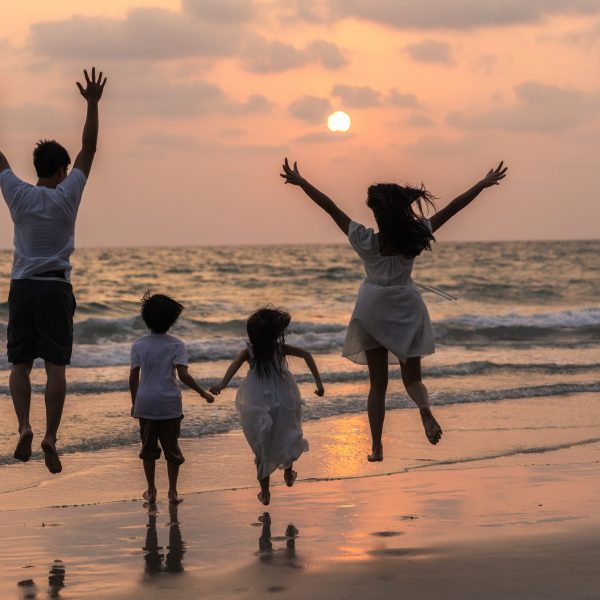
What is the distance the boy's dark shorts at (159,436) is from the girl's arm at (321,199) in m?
2.06

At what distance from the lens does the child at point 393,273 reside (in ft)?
24.5

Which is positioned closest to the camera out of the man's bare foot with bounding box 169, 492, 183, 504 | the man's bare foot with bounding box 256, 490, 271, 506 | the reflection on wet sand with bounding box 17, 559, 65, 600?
the reflection on wet sand with bounding box 17, 559, 65, 600

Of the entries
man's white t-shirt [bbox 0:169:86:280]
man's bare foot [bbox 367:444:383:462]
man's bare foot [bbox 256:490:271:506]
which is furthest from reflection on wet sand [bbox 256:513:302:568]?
man's white t-shirt [bbox 0:169:86:280]

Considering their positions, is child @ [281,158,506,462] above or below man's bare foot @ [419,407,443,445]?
above

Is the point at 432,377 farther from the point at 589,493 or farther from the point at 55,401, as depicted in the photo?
the point at 55,401

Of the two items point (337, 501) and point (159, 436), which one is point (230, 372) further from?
point (337, 501)

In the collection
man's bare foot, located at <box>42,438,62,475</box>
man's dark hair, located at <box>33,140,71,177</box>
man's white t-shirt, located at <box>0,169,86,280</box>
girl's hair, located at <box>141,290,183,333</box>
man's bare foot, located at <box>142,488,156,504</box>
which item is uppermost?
man's dark hair, located at <box>33,140,71,177</box>

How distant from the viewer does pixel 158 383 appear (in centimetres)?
827

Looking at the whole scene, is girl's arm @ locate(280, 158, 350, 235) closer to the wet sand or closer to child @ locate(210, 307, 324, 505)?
child @ locate(210, 307, 324, 505)

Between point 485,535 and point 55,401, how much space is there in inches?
111

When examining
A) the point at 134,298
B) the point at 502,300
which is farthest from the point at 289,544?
the point at 502,300

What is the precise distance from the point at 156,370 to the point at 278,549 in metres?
1.98

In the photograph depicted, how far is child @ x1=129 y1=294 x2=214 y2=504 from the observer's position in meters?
8.13

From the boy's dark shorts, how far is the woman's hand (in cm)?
208
